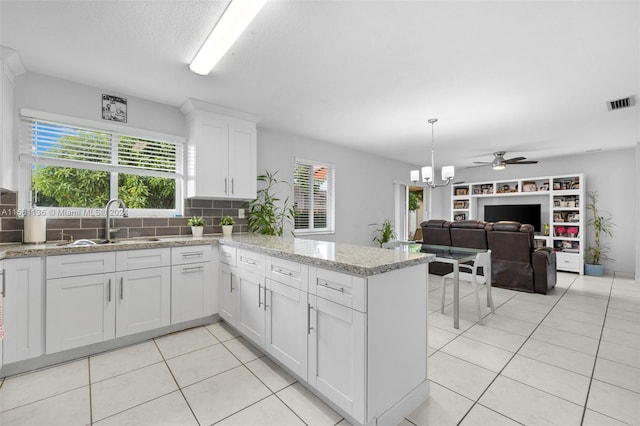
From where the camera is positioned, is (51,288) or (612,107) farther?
(612,107)

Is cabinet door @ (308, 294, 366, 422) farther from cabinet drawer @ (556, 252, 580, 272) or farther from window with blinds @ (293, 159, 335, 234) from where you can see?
cabinet drawer @ (556, 252, 580, 272)

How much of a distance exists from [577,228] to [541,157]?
169 cm

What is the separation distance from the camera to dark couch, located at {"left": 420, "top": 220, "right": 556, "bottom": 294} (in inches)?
161

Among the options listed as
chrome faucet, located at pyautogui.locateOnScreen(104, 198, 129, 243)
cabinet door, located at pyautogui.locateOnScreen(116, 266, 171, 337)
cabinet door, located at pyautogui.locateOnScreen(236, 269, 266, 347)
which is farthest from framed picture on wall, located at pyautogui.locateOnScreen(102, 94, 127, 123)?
cabinet door, located at pyautogui.locateOnScreen(236, 269, 266, 347)

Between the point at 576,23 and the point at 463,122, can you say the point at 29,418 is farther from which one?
the point at 463,122

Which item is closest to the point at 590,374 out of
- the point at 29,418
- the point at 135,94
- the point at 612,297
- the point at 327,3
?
the point at 612,297

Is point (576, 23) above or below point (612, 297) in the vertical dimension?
above

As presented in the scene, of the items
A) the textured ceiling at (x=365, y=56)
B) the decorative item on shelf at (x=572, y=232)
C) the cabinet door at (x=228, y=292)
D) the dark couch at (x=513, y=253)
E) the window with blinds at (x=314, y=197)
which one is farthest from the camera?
the decorative item on shelf at (x=572, y=232)

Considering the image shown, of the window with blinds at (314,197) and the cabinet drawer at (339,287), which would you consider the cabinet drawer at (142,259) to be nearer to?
the cabinet drawer at (339,287)

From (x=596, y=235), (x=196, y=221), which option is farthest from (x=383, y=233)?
(x=596, y=235)

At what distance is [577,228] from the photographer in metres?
5.94

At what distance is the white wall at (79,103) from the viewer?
8.49ft

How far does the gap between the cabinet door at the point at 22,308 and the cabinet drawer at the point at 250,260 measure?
4.79 feet

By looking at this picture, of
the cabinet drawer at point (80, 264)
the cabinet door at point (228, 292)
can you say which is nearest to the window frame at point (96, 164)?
the cabinet drawer at point (80, 264)
